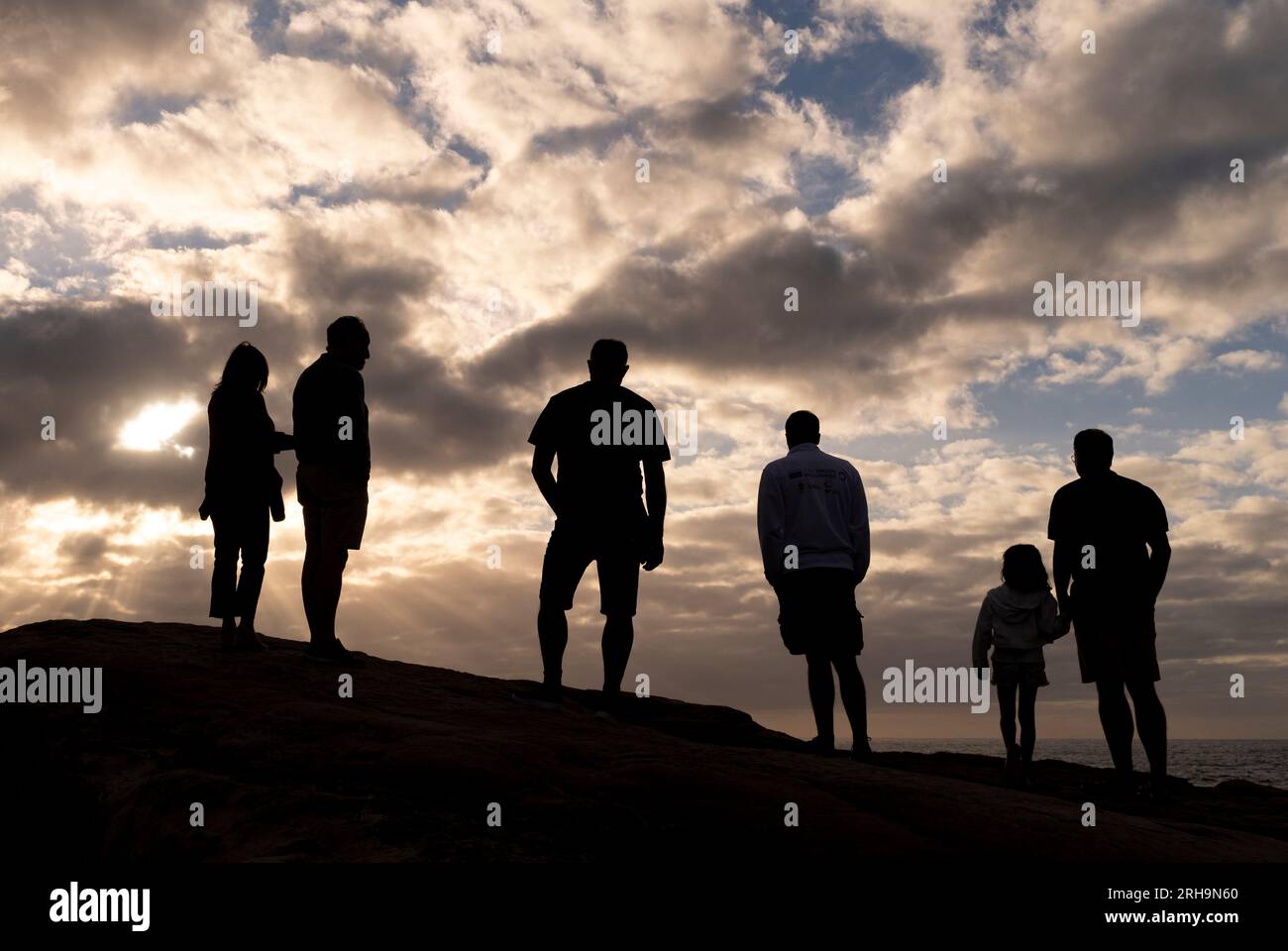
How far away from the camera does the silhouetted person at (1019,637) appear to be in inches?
308

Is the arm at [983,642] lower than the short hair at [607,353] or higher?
lower

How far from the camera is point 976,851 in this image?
436 cm

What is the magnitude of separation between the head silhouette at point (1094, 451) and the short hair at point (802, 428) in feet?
6.83

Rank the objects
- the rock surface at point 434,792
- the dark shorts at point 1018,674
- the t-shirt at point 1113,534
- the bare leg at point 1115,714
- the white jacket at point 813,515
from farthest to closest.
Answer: the dark shorts at point 1018,674 → the t-shirt at point 1113,534 → the bare leg at point 1115,714 → the white jacket at point 813,515 → the rock surface at point 434,792

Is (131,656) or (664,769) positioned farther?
(131,656)

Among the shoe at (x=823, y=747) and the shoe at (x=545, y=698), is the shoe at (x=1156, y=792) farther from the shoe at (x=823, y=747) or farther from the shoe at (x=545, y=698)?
the shoe at (x=545, y=698)

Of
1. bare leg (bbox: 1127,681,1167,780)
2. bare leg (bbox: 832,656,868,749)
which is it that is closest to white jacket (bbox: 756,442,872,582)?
bare leg (bbox: 832,656,868,749)

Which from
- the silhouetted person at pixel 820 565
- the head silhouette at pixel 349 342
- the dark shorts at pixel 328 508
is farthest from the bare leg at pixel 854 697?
the head silhouette at pixel 349 342

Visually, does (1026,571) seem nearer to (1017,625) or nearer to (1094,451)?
(1017,625)

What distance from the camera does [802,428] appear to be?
739 centimetres

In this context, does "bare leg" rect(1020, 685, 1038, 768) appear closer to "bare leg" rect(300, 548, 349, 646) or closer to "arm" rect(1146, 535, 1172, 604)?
"arm" rect(1146, 535, 1172, 604)
